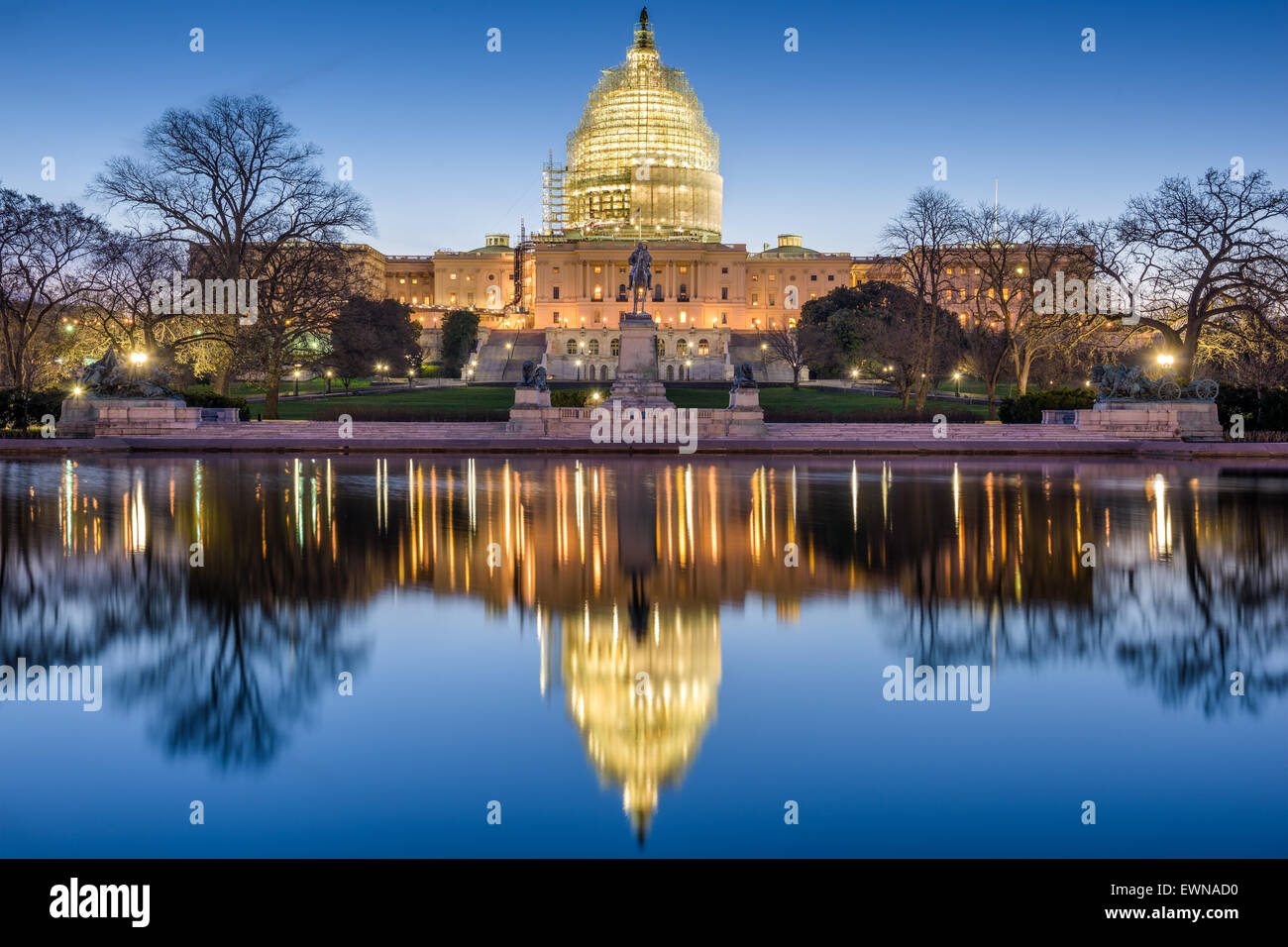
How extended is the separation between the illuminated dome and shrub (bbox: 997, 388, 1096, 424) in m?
94.1

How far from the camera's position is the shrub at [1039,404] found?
40844 millimetres

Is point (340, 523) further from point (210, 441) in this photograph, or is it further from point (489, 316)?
point (489, 316)

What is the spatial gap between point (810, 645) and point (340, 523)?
947 cm

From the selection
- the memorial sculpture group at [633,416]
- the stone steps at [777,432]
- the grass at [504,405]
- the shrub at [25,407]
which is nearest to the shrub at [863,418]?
the grass at [504,405]

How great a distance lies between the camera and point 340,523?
16516mm

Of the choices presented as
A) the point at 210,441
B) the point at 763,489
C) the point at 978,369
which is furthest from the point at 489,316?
the point at 763,489

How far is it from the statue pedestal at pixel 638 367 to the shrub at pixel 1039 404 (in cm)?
1277
